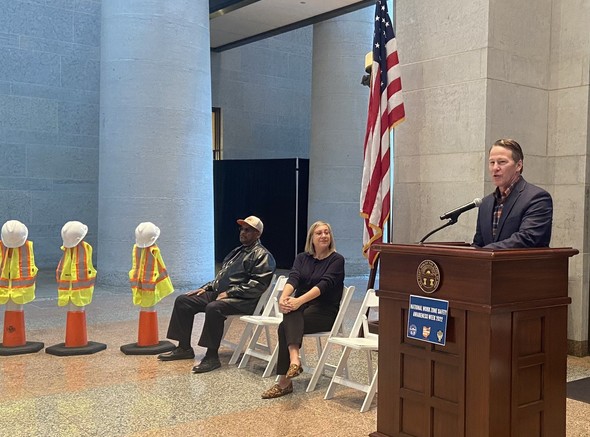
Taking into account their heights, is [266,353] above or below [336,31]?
below

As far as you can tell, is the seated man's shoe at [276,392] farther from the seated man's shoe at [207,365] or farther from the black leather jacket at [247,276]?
the black leather jacket at [247,276]

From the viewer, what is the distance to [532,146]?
6629mm

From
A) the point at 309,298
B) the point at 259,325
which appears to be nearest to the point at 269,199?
the point at 259,325

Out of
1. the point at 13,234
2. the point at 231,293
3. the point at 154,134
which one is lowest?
the point at 231,293

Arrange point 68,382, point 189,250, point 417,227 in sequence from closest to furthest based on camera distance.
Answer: point 68,382 < point 417,227 < point 189,250

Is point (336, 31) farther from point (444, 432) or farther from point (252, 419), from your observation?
point (444, 432)

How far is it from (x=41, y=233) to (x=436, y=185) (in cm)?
959

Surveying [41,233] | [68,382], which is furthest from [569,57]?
[41,233]

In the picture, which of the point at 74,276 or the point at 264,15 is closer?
the point at 74,276

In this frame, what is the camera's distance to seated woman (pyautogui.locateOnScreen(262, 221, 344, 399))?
5.28 m

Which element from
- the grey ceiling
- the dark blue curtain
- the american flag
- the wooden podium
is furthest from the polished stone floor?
the grey ceiling

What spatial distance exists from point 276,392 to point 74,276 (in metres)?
2.49

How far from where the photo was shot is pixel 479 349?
323 centimetres

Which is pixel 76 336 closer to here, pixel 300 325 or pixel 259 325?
pixel 259 325
